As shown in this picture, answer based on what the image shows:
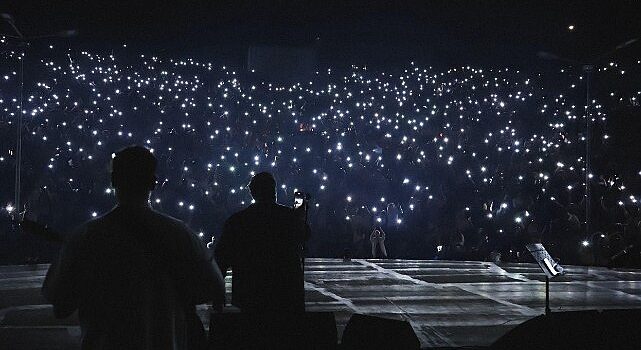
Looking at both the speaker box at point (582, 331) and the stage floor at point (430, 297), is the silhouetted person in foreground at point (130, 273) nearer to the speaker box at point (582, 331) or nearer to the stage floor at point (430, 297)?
the speaker box at point (582, 331)

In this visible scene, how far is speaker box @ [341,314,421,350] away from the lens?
16.1 feet

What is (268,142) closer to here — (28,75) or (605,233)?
(28,75)

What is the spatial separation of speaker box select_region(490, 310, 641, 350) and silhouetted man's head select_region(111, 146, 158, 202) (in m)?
2.82

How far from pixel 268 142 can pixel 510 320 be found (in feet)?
47.9

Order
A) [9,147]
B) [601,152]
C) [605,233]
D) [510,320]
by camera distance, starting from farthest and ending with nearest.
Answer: [601,152], [9,147], [605,233], [510,320]

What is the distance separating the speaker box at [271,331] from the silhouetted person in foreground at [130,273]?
64.5 inches

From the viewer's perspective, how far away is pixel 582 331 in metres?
3.84

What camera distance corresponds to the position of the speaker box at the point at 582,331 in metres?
3.79

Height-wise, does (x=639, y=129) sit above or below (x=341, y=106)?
below

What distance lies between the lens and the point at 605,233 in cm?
1634

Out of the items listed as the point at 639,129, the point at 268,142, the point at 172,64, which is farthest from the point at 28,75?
the point at 639,129

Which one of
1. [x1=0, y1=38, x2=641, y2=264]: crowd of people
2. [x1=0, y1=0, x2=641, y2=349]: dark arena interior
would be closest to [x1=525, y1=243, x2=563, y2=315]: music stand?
[x1=0, y1=0, x2=641, y2=349]: dark arena interior

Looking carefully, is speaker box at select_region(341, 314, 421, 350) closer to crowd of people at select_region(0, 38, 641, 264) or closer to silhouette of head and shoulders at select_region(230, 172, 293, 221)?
silhouette of head and shoulders at select_region(230, 172, 293, 221)

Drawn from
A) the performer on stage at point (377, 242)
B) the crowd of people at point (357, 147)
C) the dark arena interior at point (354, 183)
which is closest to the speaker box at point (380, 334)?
the dark arena interior at point (354, 183)
